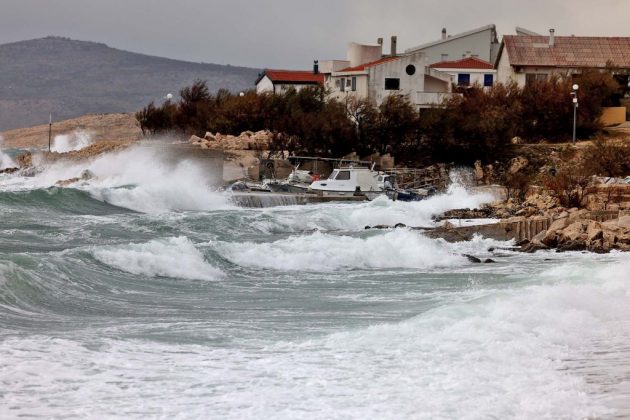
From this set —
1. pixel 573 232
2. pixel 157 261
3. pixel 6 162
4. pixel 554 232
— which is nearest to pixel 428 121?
pixel 554 232

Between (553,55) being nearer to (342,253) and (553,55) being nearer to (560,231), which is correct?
(560,231)

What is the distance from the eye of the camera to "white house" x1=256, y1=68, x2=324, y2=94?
7550 centimetres

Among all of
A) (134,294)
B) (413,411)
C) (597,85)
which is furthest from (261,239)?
(597,85)

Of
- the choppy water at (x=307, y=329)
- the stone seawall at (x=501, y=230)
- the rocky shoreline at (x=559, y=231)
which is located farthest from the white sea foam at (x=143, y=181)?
the stone seawall at (x=501, y=230)

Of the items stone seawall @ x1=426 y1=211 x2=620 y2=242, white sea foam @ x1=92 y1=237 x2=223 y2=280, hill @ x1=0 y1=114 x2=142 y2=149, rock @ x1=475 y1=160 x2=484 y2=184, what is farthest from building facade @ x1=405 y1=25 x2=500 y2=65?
white sea foam @ x1=92 y1=237 x2=223 y2=280

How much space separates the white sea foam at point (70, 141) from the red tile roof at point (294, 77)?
46.3 ft

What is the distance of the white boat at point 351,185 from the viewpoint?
42.3 meters

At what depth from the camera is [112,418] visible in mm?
10766

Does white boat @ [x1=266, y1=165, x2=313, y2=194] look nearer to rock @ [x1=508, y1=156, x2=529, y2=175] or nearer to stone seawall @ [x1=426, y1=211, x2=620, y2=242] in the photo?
rock @ [x1=508, y1=156, x2=529, y2=175]

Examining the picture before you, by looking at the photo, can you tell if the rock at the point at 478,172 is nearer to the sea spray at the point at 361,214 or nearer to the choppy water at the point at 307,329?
the sea spray at the point at 361,214

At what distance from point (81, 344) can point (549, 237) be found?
15912 mm

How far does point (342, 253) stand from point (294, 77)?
52.4 meters

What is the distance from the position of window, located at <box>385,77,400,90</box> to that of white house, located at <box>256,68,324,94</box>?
13.6 metres

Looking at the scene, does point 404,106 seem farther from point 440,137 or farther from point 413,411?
point 413,411
